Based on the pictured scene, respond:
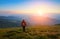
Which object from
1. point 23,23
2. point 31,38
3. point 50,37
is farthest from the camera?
point 23,23

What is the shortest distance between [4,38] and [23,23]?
353 centimetres

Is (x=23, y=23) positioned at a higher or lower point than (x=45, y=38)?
higher

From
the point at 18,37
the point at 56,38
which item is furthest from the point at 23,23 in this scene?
the point at 56,38

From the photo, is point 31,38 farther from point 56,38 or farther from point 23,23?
point 23,23

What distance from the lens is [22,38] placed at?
499 inches

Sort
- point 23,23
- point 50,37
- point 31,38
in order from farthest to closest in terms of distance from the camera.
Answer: point 23,23 < point 50,37 < point 31,38

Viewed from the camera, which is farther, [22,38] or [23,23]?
[23,23]

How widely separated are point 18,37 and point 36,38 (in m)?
1.53

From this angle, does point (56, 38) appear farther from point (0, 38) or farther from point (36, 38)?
point (0, 38)

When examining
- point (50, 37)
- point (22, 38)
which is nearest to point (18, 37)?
point (22, 38)

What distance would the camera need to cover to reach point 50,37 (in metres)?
13.5

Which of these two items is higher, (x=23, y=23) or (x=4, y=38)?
(x=23, y=23)

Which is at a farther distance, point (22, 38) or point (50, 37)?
point (50, 37)

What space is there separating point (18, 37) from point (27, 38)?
811 millimetres
